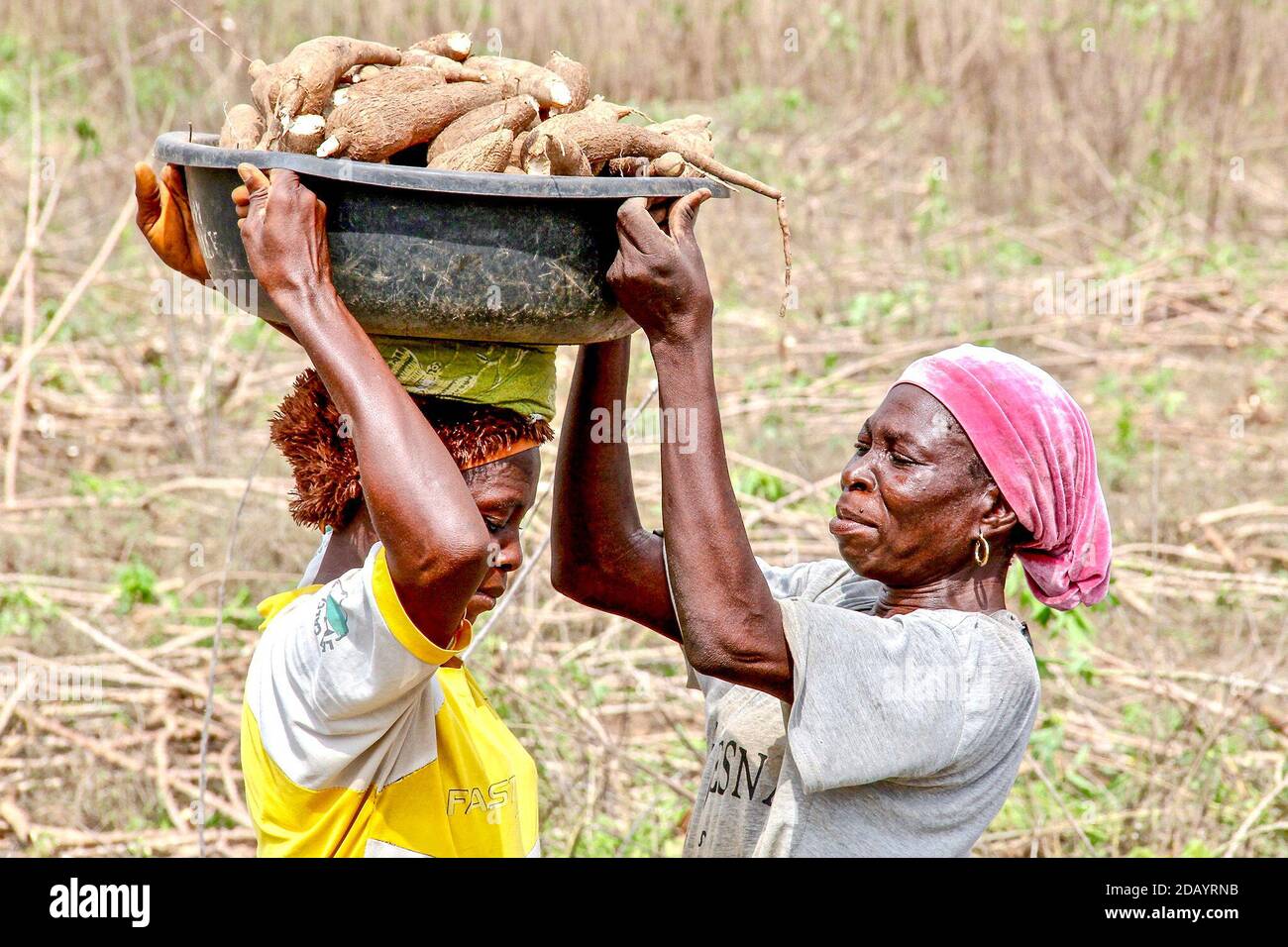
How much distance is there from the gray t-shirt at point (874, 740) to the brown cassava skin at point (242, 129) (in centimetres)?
Answer: 99

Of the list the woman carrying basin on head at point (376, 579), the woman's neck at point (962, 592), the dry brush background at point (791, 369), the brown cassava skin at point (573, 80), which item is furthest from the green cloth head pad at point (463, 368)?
the dry brush background at point (791, 369)

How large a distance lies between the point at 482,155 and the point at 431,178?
126mm

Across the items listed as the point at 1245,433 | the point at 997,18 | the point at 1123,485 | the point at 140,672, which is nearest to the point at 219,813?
the point at 140,672

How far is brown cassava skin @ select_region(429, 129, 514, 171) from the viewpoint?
5.86 ft

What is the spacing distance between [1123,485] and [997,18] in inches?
207

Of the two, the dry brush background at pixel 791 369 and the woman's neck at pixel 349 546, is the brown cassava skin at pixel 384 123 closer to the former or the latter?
the woman's neck at pixel 349 546

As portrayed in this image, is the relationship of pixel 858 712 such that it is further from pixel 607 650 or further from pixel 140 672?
pixel 140 672

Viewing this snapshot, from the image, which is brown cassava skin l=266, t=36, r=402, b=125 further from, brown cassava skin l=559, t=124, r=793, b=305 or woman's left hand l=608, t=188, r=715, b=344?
woman's left hand l=608, t=188, r=715, b=344

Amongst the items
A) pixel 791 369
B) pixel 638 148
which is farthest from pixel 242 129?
pixel 791 369

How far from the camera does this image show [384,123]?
180 centimetres

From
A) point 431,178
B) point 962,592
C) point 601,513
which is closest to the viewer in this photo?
point 431,178

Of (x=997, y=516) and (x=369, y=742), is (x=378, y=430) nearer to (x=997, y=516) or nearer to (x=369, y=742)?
(x=369, y=742)

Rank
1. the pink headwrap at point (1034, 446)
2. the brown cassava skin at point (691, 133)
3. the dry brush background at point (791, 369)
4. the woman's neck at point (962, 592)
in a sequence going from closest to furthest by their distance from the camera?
the brown cassava skin at point (691, 133) → the pink headwrap at point (1034, 446) → the woman's neck at point (962, 592) → the dry brush background at point (791, 369)

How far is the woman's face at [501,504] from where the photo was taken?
198 cm
